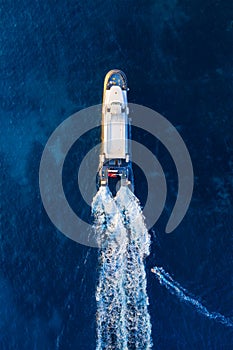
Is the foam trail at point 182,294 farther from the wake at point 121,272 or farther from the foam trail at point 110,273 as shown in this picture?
the foam trail at point 110,273

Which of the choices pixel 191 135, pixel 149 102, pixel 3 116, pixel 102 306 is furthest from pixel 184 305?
pixel 3 116

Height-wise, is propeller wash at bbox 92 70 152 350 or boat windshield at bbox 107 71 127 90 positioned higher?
boat windshield at bbox 107 71 127 90

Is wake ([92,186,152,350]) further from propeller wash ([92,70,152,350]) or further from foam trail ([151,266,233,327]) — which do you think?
foam trail ([151,266,233,327])

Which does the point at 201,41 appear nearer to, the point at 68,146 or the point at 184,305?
the point at 68,146

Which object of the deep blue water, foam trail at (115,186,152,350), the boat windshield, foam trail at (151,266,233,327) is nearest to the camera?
foam trail at (115,186,152,350)

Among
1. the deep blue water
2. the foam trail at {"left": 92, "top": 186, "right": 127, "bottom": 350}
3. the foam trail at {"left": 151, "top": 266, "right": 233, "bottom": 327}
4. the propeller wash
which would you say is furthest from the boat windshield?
the foam trail at {"left": 151, "top": 266, "right": 233, "bottom": 327}

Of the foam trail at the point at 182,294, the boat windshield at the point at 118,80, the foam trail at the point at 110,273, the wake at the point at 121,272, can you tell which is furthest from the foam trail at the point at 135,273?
the boat windshield at the point at 118,80

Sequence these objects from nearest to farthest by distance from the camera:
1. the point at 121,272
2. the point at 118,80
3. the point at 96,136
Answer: the point at 121,272, the point at 96,136, the point at 118,80

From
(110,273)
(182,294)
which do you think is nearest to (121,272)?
(110,273)

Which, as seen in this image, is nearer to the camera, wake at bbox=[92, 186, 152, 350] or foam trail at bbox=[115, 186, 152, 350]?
wake at bbox=[92, 186, 152, 350]

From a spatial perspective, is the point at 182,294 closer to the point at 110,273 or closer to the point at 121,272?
the point at 121,272
